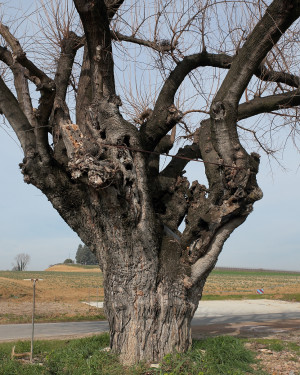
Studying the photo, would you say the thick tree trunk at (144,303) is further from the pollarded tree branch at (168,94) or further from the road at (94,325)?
the road at (94,325)

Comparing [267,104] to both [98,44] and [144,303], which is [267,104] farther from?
[144,303]

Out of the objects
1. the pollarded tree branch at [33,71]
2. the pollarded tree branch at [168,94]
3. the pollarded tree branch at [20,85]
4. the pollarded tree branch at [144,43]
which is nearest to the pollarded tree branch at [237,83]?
the pollarded tree branch at [168,94]

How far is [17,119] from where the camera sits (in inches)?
260

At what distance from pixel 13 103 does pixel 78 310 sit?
12972 millimetres

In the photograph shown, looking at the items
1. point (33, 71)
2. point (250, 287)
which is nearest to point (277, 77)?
point (33, 71)

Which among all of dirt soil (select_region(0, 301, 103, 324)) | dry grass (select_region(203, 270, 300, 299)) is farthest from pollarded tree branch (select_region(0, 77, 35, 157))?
dry grass (select_region(203, 270, 300, 299))

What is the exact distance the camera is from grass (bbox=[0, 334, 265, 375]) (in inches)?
218

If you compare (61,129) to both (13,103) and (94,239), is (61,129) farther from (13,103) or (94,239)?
(94,239)

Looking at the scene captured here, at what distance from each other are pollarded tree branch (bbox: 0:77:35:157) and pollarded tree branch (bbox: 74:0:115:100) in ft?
3.88

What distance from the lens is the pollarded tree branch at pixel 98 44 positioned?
5.67 m

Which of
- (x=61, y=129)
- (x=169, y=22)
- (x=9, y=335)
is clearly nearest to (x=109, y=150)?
(x=61, y=129)

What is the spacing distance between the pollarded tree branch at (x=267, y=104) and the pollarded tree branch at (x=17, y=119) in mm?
3494

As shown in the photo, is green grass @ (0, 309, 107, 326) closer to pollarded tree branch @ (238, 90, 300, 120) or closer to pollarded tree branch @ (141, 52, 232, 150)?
pollarded tree branch @ (141, 52, 232, 150)

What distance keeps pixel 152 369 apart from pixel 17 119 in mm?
4233
